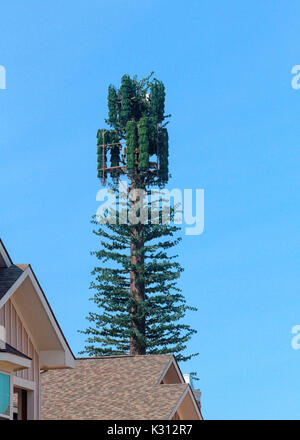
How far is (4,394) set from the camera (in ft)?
62.0

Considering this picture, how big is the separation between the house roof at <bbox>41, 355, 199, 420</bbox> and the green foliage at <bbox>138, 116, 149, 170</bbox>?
3199 centimetres

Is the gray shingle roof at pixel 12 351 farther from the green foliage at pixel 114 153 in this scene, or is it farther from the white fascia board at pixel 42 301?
the green foliage at pixel 114 153

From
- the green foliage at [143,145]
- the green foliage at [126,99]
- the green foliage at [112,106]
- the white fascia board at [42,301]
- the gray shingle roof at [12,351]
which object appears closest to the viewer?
the gray shingle roof at [12,351]

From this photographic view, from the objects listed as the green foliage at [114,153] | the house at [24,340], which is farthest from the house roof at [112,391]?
the green foliage at [114,153]

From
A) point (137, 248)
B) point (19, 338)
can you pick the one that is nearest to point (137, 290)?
point (137, 248)

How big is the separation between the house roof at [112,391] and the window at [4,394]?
8496 mm

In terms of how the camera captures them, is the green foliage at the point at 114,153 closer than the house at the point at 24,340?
No

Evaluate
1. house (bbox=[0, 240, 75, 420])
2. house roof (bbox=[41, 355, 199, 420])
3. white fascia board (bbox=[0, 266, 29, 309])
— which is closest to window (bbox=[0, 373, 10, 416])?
house (bbox=[0, 240, 75, 420])

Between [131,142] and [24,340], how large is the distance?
143ft

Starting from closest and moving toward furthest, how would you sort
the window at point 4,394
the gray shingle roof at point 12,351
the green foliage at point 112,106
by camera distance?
the gray shingle roof at point 12,351 < the window at point 4,394 < the green foliage at point 112,106

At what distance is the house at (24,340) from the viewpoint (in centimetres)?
1898

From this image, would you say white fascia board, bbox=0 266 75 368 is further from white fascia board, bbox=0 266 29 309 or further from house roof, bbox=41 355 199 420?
house roof, bbox=41 355 199 420

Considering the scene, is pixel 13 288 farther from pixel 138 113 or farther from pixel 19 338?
pixel 138 113
